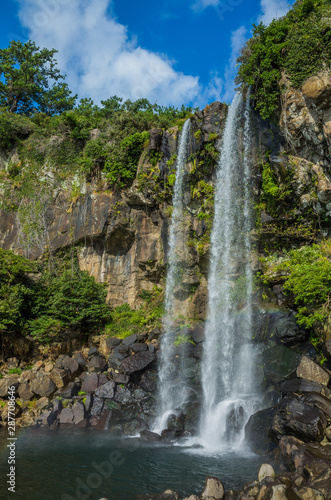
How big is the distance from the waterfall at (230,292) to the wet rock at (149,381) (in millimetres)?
2144

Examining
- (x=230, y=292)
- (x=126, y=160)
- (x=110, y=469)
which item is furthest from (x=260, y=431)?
(x=126, y=160)

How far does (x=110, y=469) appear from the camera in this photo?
841 cm

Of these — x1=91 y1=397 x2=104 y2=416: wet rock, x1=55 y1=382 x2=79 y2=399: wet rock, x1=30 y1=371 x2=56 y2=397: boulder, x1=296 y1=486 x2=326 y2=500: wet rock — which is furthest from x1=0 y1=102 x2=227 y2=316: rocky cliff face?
x1=296 y1=486 x2=326 y2=500: wet rock

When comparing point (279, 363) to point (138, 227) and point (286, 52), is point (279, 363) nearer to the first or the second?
point (138, 227)

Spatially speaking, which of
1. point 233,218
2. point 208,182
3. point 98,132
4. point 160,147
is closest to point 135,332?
point 233,218

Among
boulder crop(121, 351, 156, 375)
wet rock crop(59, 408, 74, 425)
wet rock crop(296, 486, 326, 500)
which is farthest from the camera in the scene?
boulder crop(121, 351, 156, 375)

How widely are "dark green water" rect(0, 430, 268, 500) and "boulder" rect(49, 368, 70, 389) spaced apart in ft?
11.1

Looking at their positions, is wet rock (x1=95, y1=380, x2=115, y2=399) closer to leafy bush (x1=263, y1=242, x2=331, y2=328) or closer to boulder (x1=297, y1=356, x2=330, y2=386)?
boulder (x1=297, y1=356, x2=330, y2=386)

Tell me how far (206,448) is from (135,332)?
8091 millimetres

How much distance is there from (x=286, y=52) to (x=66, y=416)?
17.8 m

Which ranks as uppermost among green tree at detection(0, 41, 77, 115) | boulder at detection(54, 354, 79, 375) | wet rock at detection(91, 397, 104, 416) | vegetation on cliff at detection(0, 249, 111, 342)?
green tree at detection(0, 41, 77, 115)

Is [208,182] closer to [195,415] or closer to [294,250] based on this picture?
[294,250]

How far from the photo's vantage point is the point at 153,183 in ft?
63.0

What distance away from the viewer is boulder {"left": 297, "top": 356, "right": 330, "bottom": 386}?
930 cm
